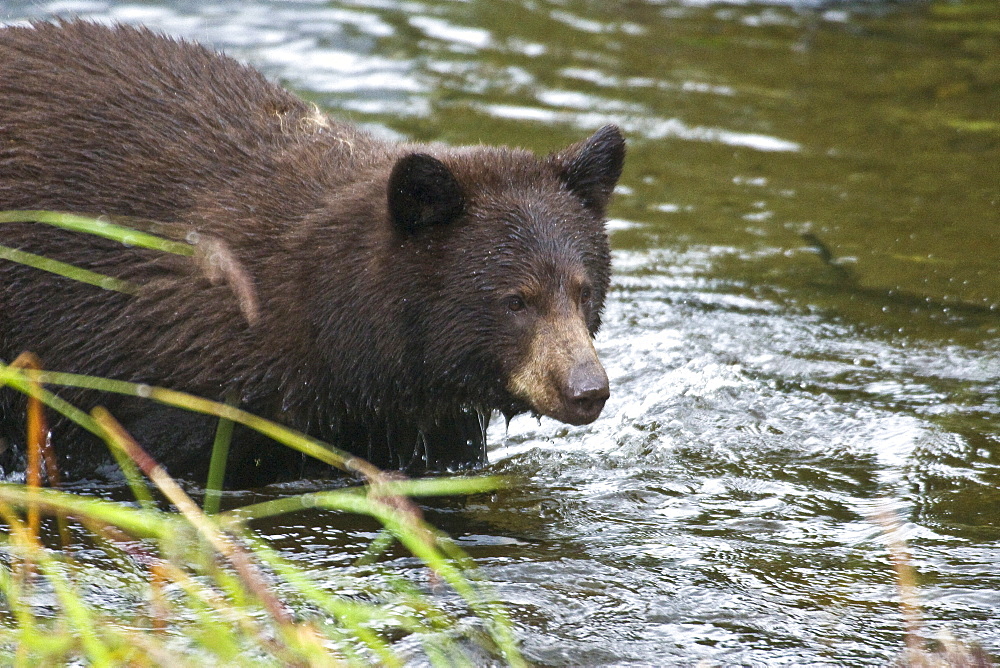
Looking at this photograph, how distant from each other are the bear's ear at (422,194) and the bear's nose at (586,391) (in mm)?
877

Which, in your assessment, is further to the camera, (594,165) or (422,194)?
(594,165)

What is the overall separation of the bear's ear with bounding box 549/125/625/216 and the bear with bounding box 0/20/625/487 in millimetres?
10

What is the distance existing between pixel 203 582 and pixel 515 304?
5.52 ft

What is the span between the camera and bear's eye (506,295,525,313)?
551cm

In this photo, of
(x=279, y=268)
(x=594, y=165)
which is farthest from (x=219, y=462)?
(x=594, y=165)

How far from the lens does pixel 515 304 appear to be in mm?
5520

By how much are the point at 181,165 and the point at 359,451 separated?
1512mm

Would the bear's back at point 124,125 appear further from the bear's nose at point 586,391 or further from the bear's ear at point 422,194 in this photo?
the bear's nose at point 586,391

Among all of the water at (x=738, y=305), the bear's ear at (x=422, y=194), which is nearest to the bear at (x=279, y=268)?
the bear's ear at (x=422, y=194)

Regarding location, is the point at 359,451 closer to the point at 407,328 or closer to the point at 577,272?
the point at 407,328

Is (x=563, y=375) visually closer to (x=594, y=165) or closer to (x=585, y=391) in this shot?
(x=585, y=391)

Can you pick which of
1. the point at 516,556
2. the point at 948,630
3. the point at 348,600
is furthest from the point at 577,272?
the point at 948,630

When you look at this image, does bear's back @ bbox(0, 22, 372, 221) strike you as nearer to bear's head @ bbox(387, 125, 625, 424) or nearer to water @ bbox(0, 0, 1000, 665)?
bear's head @ bbox(387, 125, 625, 424)

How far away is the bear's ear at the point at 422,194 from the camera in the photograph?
5328mm
